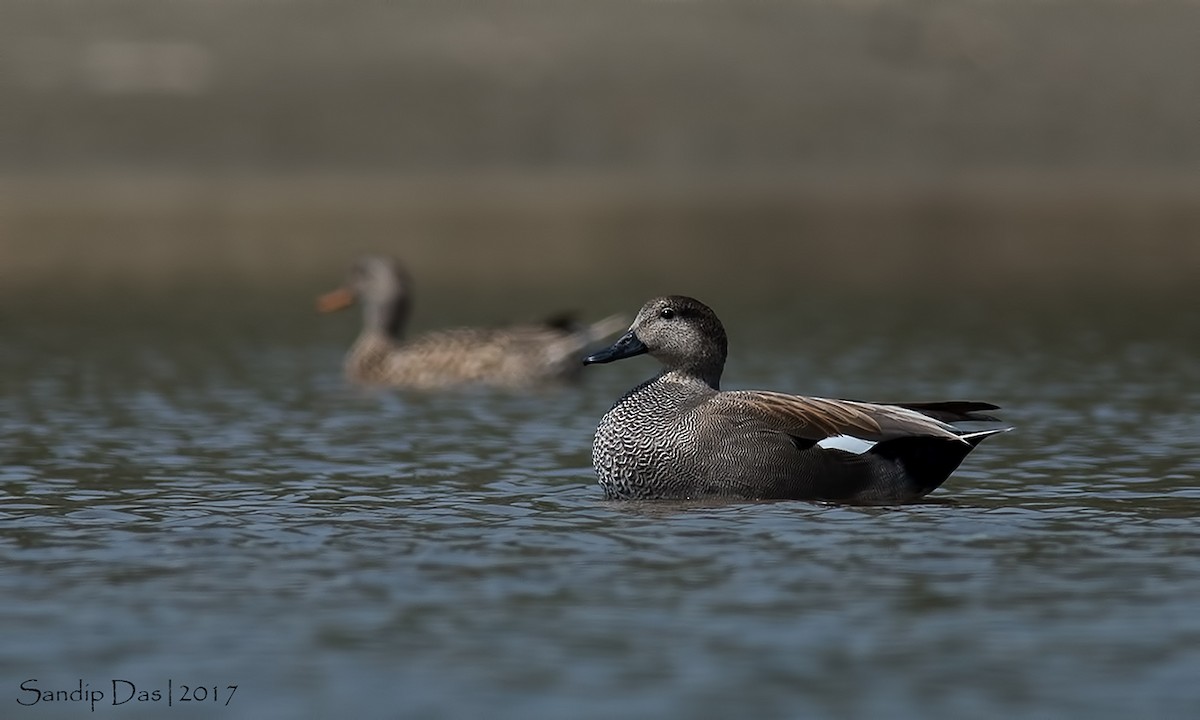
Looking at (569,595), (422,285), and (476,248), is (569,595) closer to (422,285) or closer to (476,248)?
(422,285)

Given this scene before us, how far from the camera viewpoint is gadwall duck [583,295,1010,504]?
35.7 feet

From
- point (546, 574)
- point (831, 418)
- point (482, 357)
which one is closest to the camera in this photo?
point (546, 574)

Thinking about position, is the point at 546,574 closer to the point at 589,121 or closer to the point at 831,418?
the point at 831,418

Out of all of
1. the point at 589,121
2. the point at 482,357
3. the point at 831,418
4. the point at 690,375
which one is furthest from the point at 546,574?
the point at 589,121

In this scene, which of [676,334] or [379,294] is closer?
[676,334]

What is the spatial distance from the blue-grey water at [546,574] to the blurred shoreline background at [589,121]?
67.0 ft

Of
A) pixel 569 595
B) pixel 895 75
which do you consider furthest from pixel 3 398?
pixel 895 75

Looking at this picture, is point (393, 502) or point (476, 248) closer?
point (393, 502)

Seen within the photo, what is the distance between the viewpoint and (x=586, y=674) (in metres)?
7.35

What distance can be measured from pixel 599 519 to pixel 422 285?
59.6 feet

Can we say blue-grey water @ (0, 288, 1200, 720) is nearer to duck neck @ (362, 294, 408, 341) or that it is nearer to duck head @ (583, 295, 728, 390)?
duck head @ (583, 295, 728, 390)

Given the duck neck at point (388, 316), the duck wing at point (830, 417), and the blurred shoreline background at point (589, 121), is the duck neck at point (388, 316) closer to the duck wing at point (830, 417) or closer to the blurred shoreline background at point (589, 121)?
the duck wing at point (830, 417)

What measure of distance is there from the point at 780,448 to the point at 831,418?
1.04 feet

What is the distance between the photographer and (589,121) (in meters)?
47.8
